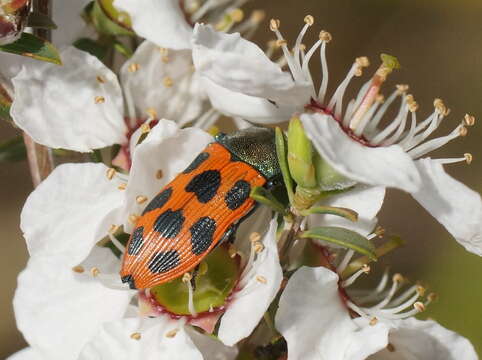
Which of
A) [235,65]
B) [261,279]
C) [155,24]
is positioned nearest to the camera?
[235,65]

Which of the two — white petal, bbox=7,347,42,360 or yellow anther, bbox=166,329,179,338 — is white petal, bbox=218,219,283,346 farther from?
white petal, bbox=7,347,42,360

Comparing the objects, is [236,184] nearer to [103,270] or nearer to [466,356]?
[103,270]

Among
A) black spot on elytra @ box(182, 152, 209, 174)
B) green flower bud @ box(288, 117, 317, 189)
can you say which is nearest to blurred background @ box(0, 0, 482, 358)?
black spot on elytra @ box(182, 152, 209, 174)

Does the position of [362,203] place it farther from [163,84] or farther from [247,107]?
[163,84]

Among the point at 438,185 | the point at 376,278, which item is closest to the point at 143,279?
the point at 438,185

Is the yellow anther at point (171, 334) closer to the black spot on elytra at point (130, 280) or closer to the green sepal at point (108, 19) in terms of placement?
the black spot on elytra at point (130, 280)

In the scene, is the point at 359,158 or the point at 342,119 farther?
the point at 342,119

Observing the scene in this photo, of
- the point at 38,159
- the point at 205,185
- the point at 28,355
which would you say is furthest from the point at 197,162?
the point at 28,355
